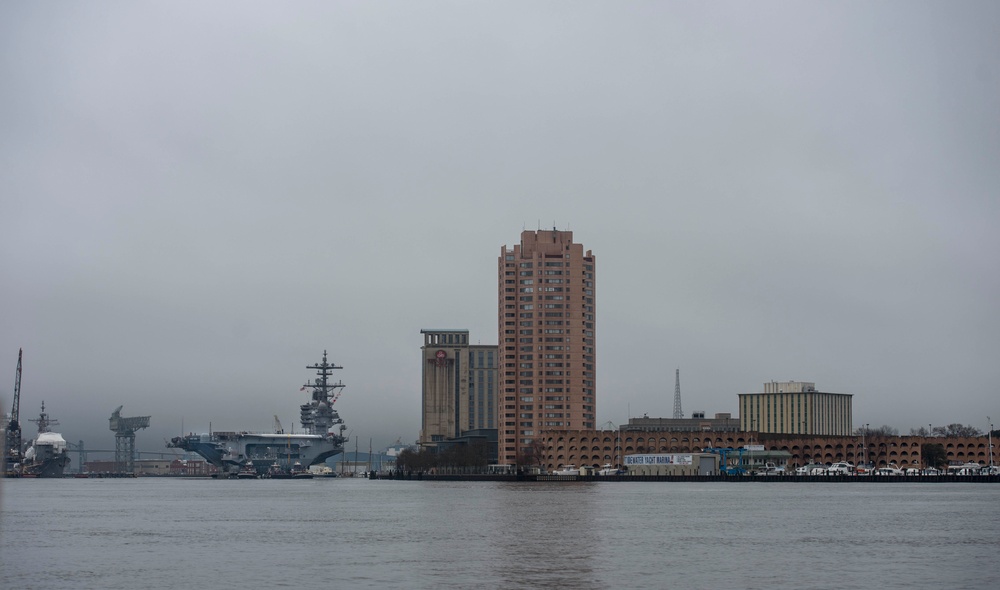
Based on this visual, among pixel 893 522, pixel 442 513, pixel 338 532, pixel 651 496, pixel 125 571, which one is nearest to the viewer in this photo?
pixel 125 571

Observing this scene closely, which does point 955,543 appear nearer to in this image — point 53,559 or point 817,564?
point 817,564

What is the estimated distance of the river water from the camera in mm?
50656

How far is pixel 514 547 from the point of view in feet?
212

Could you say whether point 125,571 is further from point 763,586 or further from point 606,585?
point 763,586

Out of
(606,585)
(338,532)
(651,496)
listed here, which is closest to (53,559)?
(338,532)

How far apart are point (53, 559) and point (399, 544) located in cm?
1769

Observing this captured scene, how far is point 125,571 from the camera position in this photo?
54500 mm

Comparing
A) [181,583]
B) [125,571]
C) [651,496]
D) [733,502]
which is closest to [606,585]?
[181,583]

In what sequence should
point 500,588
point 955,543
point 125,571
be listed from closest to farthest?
point 500,588
point 125,571
point 955,543

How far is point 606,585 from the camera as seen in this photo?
158 ft

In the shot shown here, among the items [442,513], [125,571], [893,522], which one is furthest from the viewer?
[442,513]

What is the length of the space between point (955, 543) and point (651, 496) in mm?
69872

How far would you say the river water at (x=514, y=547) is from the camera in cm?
5066

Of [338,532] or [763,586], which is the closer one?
[763,586]
